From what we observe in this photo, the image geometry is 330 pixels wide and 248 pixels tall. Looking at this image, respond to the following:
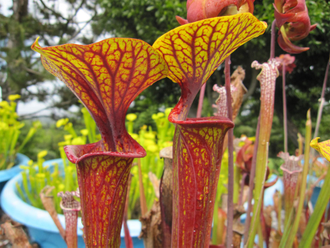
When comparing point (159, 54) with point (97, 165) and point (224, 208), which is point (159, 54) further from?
point (224, 208)

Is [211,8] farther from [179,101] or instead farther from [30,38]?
[30,38]

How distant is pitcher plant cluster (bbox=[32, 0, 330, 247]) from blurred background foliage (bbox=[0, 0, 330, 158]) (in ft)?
5.04

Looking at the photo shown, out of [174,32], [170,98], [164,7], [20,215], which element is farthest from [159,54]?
[170,98]

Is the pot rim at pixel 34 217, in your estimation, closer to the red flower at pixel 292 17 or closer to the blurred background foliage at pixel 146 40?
the red flower at pixel 292 17

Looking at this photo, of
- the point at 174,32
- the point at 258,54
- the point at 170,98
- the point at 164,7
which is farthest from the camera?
the point at 170,98

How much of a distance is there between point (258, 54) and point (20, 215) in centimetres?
197

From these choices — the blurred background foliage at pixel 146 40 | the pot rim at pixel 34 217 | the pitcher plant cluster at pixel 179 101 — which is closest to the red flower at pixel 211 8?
the pitcher plant cluster at pixel 179 101

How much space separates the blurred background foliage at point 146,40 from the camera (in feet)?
6.32

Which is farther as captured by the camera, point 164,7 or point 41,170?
point 164,7

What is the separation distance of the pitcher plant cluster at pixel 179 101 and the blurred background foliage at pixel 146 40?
60.5 inches

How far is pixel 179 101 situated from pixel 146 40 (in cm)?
190

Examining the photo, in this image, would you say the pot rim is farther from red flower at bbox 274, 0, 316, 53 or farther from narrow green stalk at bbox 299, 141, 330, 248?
red flower at bbox 274, 0, 316, 53

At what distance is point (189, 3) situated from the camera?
0.91 ft

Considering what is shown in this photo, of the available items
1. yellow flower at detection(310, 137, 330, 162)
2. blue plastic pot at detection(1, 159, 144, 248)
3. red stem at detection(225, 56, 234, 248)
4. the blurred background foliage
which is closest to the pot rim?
blue plastic pot at detection(1, 159, 144, 248)
